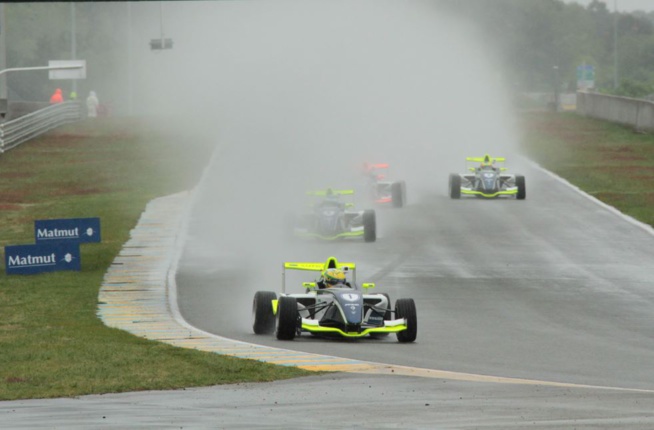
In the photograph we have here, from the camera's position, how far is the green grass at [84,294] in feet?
57.2

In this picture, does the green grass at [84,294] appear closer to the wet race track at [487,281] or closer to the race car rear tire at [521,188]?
the wet race track at [487,281]

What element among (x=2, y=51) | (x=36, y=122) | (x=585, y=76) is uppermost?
(x=2, y=51)

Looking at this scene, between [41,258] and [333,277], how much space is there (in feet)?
34.3

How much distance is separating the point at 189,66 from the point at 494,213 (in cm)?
7872

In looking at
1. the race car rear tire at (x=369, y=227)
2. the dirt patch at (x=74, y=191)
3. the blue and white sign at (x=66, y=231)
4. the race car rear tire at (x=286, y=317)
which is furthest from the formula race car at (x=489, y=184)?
the race car rear tire at (x=286, y=317)

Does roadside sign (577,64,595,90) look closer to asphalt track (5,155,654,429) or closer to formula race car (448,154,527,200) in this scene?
formula race car (448,154,527,200)

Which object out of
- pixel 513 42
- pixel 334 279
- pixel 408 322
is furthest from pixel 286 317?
pixel 513 42

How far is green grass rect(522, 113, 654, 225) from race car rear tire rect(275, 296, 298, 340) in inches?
768

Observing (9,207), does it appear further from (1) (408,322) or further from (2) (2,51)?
(2) (2,51)

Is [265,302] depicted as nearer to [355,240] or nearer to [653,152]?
[355,240]

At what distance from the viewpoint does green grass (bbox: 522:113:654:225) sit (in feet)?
147

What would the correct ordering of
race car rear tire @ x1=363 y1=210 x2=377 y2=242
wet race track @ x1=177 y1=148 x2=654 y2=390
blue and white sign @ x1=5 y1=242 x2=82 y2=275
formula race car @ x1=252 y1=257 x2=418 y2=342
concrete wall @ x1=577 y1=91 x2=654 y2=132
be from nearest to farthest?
wet race track @ x1=177 y1=148 x2=654 y2=390 < formula race car @ x1=252 y1=257 x2=418 y2=342 < blue and white sign @ x1=5 y1=242 x2=82 y2=275 < race car rear tire @ x1=363 y1=210 x2=377 y2=242 < concrete wall @ x1=577 y1=91 x2=654 y2=132

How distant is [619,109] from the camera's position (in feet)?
241

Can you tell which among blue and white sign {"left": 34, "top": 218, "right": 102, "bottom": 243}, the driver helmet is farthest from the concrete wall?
the driver helmet
